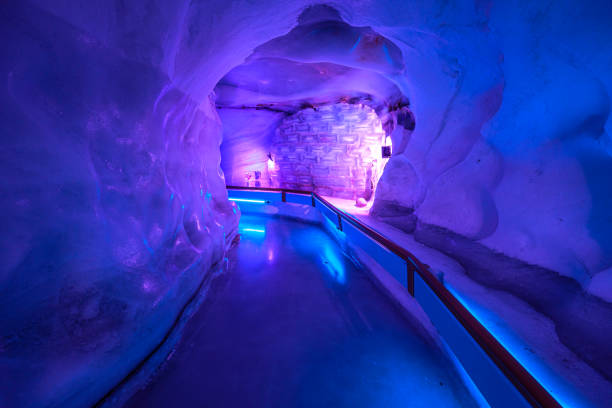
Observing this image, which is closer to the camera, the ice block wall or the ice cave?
the ice cave

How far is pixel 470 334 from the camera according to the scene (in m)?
1.33

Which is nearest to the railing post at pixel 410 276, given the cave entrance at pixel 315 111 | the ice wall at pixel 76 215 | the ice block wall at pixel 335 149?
the ice wall at pixel 76 215

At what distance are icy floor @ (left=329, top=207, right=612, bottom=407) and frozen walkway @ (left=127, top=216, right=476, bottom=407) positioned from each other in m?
0.47

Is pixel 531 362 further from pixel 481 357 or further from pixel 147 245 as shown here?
pixel 147 245

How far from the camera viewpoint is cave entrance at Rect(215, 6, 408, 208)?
4555mm

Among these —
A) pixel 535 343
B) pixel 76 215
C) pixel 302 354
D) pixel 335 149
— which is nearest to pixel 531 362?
pixel 535 343

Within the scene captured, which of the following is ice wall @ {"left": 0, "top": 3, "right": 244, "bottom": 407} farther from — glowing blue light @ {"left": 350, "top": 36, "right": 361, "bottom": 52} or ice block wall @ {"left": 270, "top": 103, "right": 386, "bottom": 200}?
ice block wall @ {"left": 270, "top": 103, "right": 386, "bottom": 200}

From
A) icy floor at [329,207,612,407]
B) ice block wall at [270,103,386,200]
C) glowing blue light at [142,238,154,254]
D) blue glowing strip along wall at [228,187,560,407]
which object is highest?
ice block wall at [270,103,386,200]

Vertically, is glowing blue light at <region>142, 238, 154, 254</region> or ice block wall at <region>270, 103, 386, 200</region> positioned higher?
ice block wall at <region>270, 103, 386, 200</region>

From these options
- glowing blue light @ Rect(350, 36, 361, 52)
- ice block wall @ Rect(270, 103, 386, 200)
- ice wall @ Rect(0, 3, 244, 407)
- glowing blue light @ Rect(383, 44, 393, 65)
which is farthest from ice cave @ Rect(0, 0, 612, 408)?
ice block wall @ Rect(270, 103, 386, 200)

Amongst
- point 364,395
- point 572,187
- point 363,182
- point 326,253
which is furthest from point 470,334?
point 363,182

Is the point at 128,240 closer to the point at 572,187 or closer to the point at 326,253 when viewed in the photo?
the point at 326,253

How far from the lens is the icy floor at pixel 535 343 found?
136 cm

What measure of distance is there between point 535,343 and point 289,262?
306 centimetres
